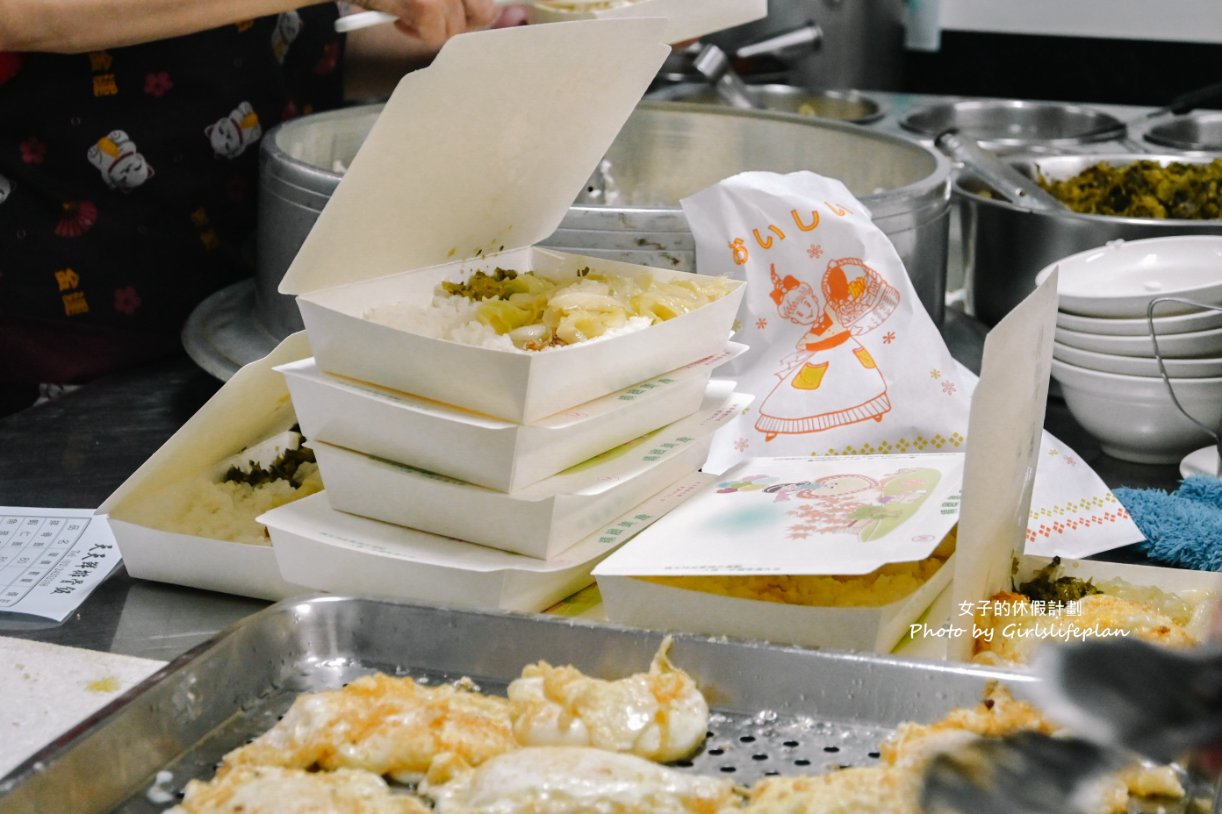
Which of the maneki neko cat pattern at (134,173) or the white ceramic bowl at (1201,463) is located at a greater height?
the maneki neko cat pattern at (134,173)

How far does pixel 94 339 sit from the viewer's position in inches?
86.8

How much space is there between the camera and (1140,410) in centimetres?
169

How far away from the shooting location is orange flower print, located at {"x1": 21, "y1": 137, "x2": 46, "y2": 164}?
2.08 m

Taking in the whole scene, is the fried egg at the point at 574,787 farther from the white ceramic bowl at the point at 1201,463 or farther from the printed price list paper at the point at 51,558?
the white ceramic bowl at the point at 1201,463

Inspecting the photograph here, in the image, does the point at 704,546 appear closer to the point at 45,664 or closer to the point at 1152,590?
the point at 1152,590

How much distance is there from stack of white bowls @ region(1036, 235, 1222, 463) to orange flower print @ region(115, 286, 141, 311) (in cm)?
150

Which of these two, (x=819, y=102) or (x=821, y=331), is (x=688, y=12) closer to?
(x=821, y=331)

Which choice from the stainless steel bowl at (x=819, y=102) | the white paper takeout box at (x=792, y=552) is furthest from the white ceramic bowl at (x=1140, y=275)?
the stainless steel bowl at (x=819, y=102)

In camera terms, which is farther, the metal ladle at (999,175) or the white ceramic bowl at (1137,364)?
the metal ladle at (999,175)

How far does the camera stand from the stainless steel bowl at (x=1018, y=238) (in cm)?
195

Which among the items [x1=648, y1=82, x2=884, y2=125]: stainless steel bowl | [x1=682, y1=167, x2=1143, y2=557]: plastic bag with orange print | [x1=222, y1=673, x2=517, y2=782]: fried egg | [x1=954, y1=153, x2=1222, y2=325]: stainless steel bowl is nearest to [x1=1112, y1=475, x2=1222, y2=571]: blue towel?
[x1=682, y1=167, x2=1143, y2=557]: plastic bag with orange print

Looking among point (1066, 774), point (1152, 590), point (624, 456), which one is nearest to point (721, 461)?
point (624, 456)

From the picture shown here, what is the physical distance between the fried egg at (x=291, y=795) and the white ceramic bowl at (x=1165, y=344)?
1.13 metres

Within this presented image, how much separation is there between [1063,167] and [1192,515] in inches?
47.6
